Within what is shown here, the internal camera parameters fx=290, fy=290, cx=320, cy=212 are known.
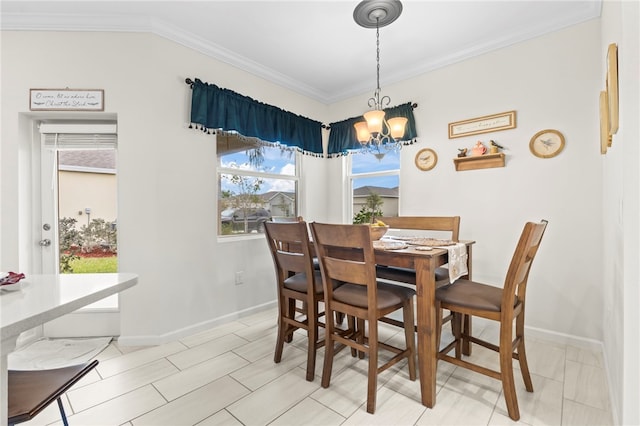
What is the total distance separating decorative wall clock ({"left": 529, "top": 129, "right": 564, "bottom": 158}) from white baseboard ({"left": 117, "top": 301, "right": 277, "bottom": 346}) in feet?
9.80

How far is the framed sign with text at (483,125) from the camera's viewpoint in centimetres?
254

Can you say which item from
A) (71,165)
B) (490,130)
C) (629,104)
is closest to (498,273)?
(490,130)

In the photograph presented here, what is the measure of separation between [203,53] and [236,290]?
2272 millimetres

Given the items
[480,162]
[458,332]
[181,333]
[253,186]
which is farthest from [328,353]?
[480,162]

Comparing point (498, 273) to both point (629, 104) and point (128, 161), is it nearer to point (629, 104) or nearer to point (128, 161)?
point (629, 104)

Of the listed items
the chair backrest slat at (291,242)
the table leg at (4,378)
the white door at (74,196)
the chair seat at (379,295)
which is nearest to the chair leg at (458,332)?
the chair seat at (379,295)

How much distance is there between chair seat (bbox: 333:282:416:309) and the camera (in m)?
1.69

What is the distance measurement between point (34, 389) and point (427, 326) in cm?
168

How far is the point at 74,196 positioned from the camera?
99.0 inches

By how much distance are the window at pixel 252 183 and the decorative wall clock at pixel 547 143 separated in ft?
7.96

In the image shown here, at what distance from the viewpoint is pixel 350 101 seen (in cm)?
370

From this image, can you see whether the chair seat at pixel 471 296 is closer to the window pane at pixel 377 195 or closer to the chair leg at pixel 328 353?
the chair leg at pixel 328 353

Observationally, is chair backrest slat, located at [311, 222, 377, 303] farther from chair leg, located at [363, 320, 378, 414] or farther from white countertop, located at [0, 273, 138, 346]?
white countertop, located at [0, 273, 138, 346]

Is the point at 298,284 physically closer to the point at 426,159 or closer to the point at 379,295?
the point at 379,295
